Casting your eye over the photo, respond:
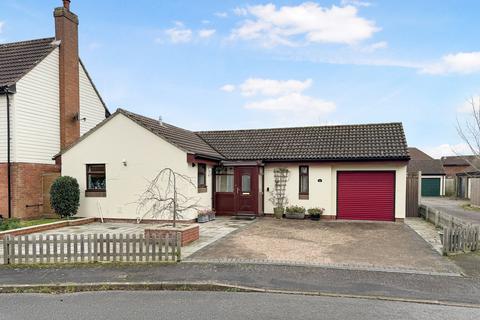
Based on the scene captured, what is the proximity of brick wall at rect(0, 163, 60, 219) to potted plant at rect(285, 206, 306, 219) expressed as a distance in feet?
36.9

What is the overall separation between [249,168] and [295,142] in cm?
313

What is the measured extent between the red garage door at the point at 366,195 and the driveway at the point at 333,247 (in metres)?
1.81

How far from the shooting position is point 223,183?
58.6 feet

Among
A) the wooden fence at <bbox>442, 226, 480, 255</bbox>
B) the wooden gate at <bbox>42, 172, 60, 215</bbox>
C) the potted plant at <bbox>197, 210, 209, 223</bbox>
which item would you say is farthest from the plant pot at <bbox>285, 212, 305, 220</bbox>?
the wooden gate at <bbox>42, 172, 60, 215</bbox>

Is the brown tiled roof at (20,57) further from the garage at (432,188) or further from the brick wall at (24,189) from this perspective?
the garage at (432,188)

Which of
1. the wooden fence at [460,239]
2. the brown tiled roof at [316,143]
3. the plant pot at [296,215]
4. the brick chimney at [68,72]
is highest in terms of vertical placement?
the brick chimney at [68,72]

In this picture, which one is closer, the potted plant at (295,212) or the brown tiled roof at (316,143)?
the brown tiled roof at (316,143)

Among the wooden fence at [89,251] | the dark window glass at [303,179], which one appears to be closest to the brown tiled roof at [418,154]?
the dark window glass at [303,179]

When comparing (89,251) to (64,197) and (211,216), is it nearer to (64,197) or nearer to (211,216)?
(64,197)

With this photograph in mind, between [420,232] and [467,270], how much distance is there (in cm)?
536

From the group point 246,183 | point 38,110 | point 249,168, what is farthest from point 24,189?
point 249,168

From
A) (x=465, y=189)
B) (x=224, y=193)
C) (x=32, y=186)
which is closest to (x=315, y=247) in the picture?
(x=224, y=193)

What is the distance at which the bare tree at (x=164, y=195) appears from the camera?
579 inches

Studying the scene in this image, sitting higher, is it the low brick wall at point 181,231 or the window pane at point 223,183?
the window pane at point 223,183
